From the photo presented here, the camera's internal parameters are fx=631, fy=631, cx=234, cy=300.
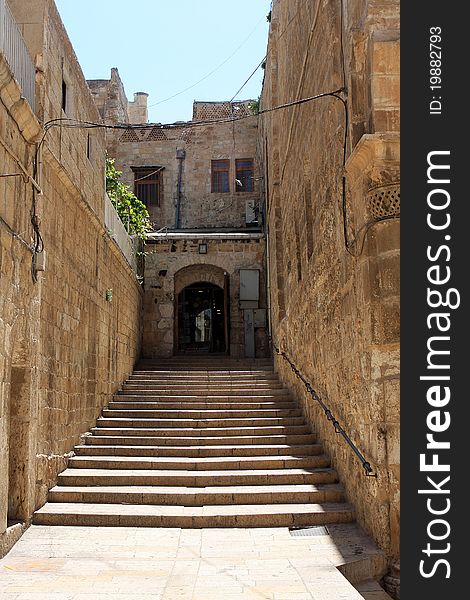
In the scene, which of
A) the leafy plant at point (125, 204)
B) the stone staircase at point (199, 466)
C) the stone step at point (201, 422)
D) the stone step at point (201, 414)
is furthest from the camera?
the leafy plant at point (125, 204)

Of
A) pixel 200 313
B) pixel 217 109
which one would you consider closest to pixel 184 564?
pixel 217 109

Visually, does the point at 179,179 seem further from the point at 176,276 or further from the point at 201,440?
the point at 201,440

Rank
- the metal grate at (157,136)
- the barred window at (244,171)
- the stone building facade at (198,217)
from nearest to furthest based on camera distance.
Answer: the stone building facade at (198,217), the barred window at (244,171), the metal grate at (157,136)

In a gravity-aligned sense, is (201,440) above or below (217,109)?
below

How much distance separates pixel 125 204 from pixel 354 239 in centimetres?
886

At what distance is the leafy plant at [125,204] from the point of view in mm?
12711

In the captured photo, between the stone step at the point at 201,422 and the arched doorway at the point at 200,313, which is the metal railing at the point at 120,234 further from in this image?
the arched doorway at the point at 200,313

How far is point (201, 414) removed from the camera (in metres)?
10.5

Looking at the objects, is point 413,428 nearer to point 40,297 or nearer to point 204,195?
point 40,297

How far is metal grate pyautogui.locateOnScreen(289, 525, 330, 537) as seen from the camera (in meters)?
6.26

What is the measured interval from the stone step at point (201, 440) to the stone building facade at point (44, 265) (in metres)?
0.37

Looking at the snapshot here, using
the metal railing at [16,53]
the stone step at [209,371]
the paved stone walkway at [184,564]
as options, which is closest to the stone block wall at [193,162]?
the stone step at [209,371]

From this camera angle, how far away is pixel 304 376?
1024 centimetres

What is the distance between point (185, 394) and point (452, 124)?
26.7 feet
